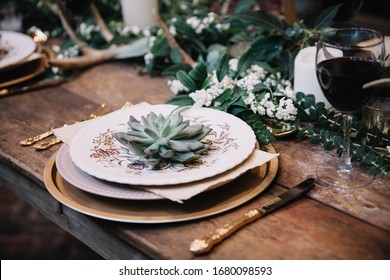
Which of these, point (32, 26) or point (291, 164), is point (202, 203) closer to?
point (291, 164)

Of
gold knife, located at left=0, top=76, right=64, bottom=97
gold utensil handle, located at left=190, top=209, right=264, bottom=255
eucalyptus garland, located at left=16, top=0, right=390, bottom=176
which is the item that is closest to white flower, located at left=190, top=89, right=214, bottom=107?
eucalyptus garland, located at left=16, top=0, right=390, bottom=176

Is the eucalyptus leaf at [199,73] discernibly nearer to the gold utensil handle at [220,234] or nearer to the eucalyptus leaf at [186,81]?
the eucalyptus leaf at [186,81]

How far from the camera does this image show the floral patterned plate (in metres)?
0.77

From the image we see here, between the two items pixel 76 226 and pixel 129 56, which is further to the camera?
pixel 129 56

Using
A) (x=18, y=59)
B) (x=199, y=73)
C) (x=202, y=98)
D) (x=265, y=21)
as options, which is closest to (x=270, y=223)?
(x=202, y=98)

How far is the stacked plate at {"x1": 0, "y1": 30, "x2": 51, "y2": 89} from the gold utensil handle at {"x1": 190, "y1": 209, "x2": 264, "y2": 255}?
84cm

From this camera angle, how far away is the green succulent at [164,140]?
2.67 feet

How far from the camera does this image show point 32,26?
5.92ft

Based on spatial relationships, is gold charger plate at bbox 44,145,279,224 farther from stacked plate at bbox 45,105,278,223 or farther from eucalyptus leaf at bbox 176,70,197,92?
eucalyptus leaf at bbox 176,70,197,92

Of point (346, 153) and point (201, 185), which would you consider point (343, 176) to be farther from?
point (201, 185)

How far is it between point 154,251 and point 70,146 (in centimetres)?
25

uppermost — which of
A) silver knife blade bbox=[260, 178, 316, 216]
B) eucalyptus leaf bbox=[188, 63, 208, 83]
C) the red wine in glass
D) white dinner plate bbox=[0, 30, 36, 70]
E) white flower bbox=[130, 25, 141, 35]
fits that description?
the red wine in glass

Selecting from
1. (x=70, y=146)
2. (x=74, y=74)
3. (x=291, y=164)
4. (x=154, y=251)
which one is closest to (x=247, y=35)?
(x=74, y=74)

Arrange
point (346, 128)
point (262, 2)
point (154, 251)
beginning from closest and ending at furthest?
point (154, 251) < point (346, 128) < point (262, 2)
